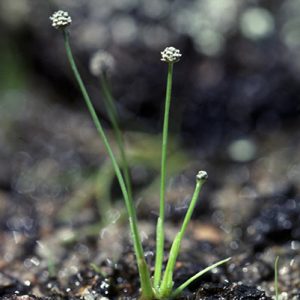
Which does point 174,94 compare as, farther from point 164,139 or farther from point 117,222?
point 164,139

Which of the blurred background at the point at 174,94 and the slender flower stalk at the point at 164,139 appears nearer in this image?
the slender flower stalk at the point at 164,139

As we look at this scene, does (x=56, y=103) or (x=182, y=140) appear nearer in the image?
(x=182, y=140)

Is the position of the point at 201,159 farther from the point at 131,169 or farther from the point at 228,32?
the point at 228,32

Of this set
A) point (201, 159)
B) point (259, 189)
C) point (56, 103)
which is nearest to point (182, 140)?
point (201, 159)

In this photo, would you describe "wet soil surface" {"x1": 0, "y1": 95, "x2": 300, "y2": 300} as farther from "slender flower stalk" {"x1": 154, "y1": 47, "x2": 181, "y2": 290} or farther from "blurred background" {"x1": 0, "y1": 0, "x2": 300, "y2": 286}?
"slender flower stalk" {"x1": 154, "y1": 47, "x2": 181, "y2": 290}

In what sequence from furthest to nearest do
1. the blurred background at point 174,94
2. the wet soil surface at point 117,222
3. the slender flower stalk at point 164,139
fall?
1. the blurred background at point 174,94
2. the wet soil surface at point 117,222
3. the slender flower stalk at point 164,139

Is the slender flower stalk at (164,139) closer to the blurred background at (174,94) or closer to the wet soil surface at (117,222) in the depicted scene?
the wet soil surface at (117,222)

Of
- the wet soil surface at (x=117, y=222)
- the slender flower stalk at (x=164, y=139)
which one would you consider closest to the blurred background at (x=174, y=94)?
the wet soil surface at (x=117, y=222)
